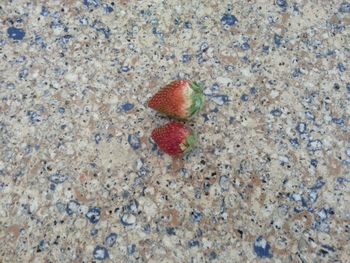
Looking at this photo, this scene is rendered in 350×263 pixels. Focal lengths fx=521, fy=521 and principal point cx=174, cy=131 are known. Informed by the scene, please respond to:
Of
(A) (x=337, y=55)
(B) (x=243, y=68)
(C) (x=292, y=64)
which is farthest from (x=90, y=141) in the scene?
(A) (x=337, y=55)

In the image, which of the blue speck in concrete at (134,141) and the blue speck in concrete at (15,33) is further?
the blue speck in concrete at (15,33)

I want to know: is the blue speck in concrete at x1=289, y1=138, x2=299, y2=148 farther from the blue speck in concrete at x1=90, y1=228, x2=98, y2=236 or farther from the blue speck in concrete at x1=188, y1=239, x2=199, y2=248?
the blue speck in concrete at x1=90, y1=228, x2=98, y2=236

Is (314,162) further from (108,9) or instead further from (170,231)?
(108,9)

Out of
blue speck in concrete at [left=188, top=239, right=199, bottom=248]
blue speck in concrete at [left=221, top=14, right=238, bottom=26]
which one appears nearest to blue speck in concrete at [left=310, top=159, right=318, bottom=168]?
blue speck in concrete at [left=188, top=239, right=199, bottom=248]

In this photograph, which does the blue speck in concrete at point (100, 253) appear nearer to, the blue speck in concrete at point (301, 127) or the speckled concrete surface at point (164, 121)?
the speckled concrete surface at point (164, 121)

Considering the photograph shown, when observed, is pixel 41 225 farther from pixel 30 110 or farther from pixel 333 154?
pixel 333 154

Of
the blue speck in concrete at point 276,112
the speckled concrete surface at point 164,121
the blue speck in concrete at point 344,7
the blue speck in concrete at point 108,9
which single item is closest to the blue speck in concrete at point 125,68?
the speckled concrete surface at point 164,121

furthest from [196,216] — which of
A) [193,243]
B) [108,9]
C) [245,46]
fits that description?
[108,9]
